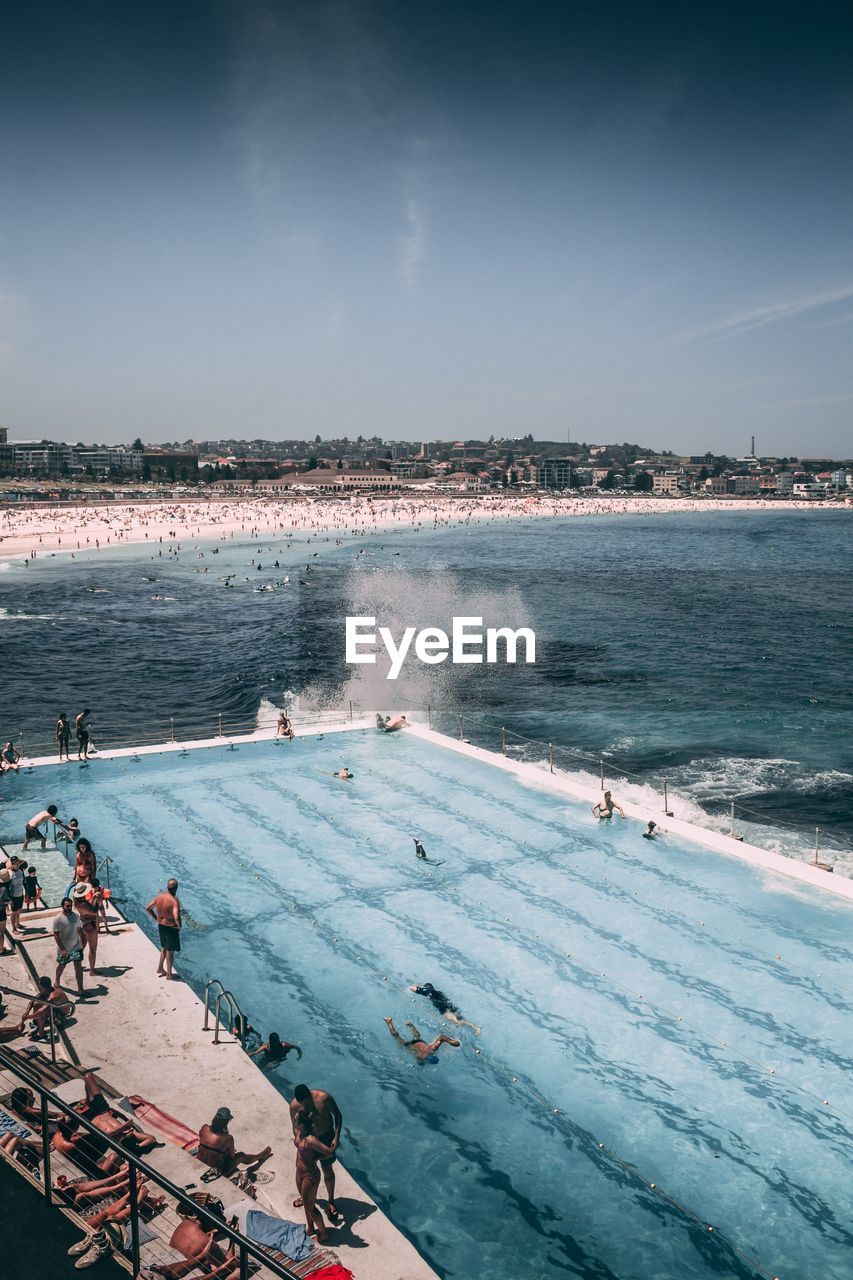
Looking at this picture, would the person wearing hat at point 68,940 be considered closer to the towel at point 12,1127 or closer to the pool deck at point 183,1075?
the pool deck at point 183,1075

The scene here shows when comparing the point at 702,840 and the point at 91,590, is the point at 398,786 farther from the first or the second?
the point at 91,590

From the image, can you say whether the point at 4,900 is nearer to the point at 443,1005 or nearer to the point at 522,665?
the point at 443,1005

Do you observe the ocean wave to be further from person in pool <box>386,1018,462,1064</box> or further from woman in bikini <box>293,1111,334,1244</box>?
woman in bikini <box>293,1111,334,1244</box>

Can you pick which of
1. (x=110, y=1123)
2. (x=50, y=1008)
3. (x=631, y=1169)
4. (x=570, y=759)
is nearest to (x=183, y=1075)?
(x=50, y=1008)

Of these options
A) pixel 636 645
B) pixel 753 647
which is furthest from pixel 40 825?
pixel 753 647

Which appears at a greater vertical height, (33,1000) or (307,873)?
(33,1000)

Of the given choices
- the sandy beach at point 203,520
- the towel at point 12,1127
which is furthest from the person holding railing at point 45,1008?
the sandy beach at point 203,520

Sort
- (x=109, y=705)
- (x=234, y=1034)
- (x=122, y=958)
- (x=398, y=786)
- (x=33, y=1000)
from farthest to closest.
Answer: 1. (x=109, y=705)
2. (x=398, y=786)
3. (x=122, y=958)
4. (x=234, y=1034)
5. (x=33, y=1000)
